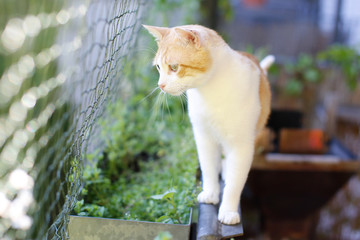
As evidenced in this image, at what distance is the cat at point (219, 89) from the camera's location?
3.24 ft

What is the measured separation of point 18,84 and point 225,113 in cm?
69

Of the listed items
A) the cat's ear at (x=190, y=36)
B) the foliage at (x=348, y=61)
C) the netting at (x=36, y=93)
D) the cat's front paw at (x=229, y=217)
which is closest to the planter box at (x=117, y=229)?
the cat's front paw at (x=229, y=217)

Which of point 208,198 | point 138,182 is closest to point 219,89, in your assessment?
point 208,198

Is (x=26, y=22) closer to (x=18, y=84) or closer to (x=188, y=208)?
(x=18, y=84)

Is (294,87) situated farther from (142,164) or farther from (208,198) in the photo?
(208,198)

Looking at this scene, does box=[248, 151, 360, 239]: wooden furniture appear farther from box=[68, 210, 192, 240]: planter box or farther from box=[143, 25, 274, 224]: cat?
box=[68, 210, 192, 240]: planter box

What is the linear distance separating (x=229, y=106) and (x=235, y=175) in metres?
0.19

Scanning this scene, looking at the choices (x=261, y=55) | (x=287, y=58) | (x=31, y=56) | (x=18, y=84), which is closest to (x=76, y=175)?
(x=18, y=84)

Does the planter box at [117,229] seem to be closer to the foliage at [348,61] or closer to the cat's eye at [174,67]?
the cat's eye at [174,67]

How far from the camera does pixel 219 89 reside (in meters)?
1.00

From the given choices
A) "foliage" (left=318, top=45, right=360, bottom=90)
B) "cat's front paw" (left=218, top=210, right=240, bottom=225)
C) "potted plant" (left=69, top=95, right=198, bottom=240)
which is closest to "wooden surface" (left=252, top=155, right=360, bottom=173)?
"potted plant" (left=69, top=95, right=198, bottom=240)

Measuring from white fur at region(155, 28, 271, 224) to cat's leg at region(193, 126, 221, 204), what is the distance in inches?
1.0

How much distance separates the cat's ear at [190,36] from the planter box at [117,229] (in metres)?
0.47

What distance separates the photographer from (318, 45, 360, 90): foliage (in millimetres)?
2887
